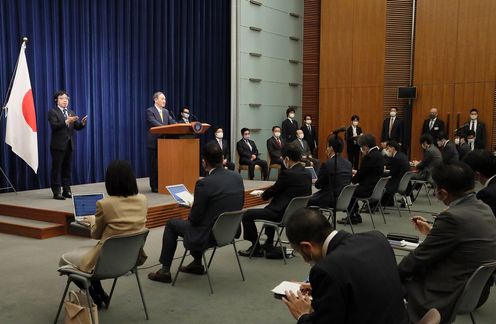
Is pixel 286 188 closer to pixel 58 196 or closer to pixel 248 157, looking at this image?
pixel 58 196

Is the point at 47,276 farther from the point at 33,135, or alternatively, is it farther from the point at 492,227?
the point at 492,227

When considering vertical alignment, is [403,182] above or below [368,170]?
below

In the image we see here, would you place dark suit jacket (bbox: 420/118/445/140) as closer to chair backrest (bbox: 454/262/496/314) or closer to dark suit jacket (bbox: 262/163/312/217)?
dark suit jacket (bbox: 262/163/312/217)

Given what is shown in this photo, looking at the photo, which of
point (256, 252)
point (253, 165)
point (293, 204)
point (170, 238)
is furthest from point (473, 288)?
point (253, 165)

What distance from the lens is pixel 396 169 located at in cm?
730

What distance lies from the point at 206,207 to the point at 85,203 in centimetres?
99

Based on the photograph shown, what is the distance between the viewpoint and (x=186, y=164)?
269 inches

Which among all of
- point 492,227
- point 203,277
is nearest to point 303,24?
point 203,277

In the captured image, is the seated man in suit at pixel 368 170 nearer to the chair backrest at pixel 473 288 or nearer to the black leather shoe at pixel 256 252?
the black leather shoe at pixel 256 252

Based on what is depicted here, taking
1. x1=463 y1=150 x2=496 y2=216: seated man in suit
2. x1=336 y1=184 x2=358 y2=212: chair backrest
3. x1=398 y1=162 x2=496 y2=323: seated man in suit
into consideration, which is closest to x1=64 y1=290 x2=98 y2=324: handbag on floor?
x1=398 y1=162 x2=496 y2=323: seated man in suit

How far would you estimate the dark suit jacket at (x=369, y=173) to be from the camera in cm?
654

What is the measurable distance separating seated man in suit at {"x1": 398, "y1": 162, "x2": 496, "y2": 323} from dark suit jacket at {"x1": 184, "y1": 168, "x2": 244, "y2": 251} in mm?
1799

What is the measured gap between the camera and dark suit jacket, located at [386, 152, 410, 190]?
23.9ft

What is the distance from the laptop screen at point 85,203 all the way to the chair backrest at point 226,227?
983 mm
